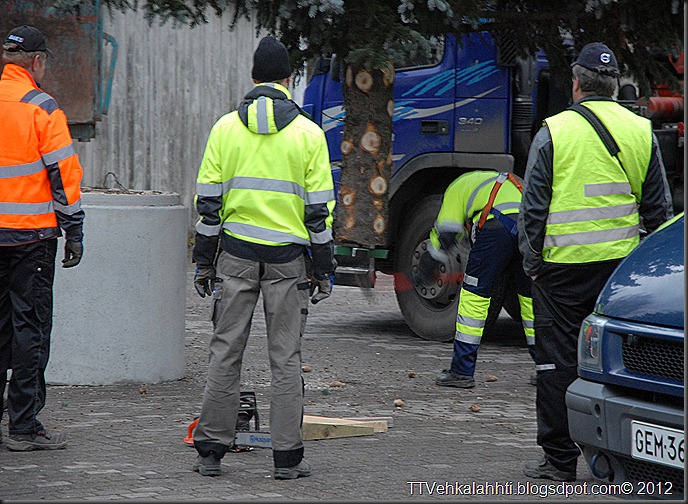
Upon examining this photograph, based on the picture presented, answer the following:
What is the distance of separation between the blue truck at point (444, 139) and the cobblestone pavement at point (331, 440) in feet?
1.83

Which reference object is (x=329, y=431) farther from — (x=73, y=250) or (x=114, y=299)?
(x=114, y=299)

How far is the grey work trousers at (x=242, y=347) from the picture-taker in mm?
5648

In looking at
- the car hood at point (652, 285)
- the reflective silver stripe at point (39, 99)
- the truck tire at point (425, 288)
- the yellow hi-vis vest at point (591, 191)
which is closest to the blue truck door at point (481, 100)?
the truck tire at point (425, 288)

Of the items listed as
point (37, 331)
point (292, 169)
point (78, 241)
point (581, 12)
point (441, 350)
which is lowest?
point (441, 350)

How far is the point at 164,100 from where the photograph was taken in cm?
1576

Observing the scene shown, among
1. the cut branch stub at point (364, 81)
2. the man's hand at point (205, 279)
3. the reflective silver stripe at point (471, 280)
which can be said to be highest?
the cut branch stub at point (364, 81)

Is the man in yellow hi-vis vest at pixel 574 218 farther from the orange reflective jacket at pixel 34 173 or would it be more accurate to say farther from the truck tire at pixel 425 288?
the truck tire at pixel 425 288

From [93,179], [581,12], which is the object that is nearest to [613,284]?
[581,12]

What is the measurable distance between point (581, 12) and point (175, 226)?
11.4 feet

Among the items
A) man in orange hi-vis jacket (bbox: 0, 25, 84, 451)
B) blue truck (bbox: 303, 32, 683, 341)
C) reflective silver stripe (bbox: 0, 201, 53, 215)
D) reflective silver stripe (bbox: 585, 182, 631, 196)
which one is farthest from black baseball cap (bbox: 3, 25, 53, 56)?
blue truck (bbox: 303, 32, 683, 341)

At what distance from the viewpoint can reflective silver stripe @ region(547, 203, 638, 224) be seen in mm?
5570

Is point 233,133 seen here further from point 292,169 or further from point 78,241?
point 78,241

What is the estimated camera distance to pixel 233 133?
5676 millimetres

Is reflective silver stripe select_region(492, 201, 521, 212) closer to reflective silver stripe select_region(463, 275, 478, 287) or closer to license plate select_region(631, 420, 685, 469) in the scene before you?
reflective silver stripe select_region(463, 275, 478, 287)
